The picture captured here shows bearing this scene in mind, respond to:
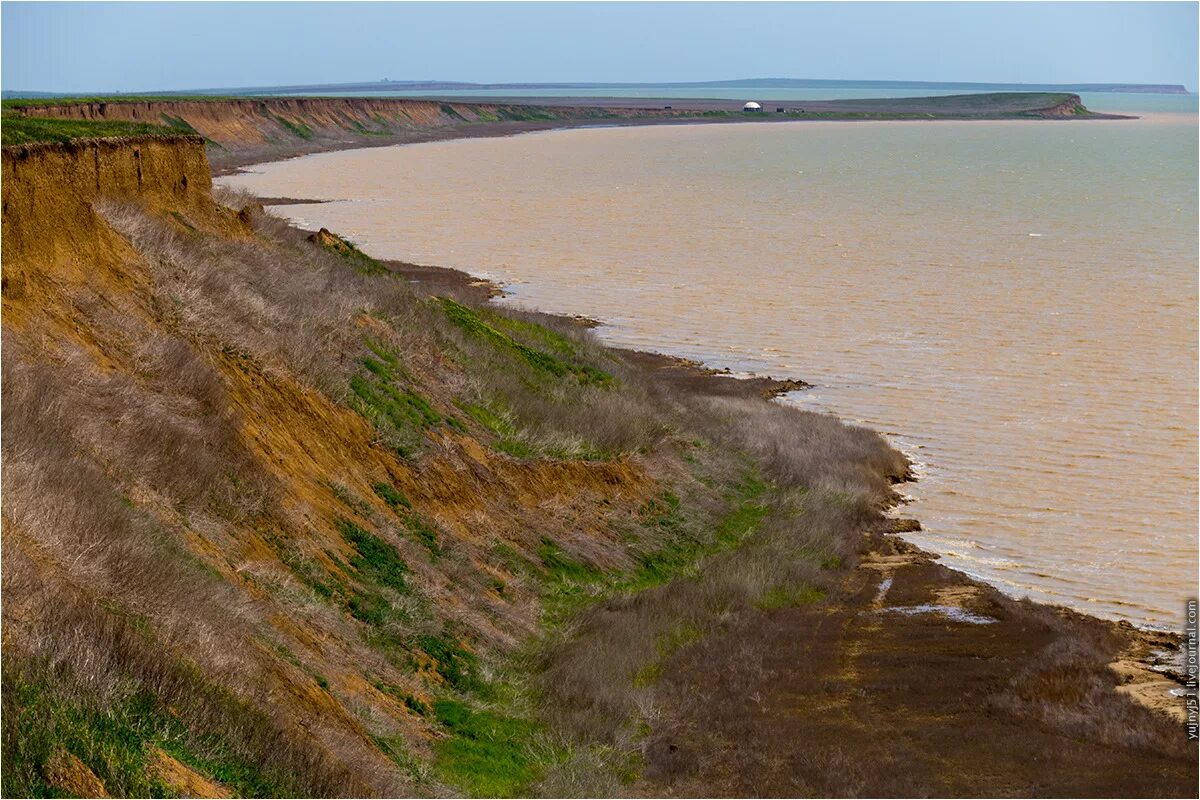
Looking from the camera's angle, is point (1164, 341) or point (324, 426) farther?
point (1164, 341)

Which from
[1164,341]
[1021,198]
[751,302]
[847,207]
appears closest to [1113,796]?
[1164,341]

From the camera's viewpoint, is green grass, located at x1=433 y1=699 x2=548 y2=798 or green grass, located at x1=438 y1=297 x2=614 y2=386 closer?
green grass, located at x1=433 y1=699 x2=548 y2=798

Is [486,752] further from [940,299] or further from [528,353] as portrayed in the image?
[940,299]

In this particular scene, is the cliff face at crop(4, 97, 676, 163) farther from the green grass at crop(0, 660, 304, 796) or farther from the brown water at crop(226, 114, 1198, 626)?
the green grass at crop(0, 660, 304, 796)

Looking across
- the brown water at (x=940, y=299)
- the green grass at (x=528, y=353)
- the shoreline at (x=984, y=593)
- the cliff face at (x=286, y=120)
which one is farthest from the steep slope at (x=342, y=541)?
the cliff face at (x=286, y=120)

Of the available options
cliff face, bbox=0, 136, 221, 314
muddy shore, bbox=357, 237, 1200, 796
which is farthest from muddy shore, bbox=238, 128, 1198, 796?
cliff face, bbox=0, 136, 221, 314

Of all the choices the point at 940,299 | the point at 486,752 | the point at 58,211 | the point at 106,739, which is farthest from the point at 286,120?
the point at 106,739

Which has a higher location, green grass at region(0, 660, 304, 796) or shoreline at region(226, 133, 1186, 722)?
green grass at region(0, 660, 304, 796)

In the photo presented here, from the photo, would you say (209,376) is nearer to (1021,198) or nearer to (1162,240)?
(1162,240)
